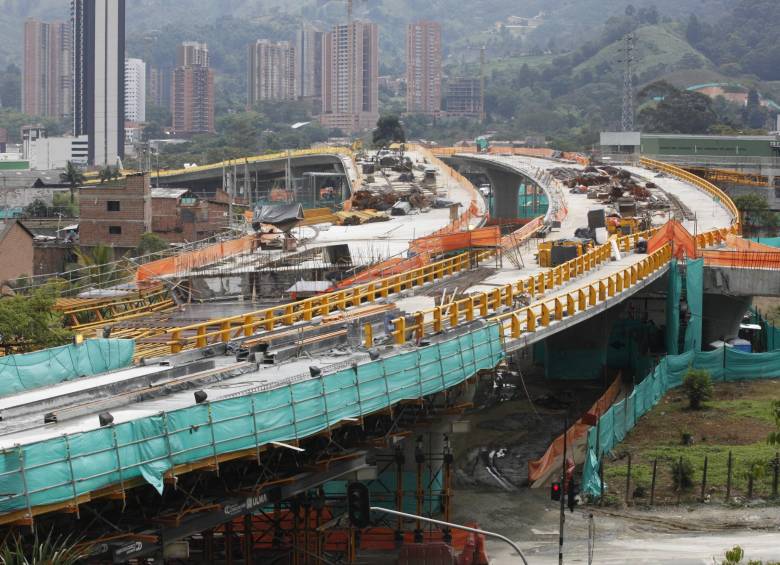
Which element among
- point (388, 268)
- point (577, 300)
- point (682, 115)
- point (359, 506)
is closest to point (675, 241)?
point (388, 268)

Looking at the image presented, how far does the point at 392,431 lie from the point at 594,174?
2819 inches

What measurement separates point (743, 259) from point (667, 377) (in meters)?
7.88

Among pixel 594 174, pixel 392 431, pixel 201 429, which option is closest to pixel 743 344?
pixel 392 431

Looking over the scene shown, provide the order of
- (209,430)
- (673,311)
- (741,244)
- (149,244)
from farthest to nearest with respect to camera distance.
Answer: (149,244) → (741,244) → (673,311) → (209,430)

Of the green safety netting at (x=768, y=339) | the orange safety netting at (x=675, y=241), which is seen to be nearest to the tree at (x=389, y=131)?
the green safety netting at (x=768, y=339)

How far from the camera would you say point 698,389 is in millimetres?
50219

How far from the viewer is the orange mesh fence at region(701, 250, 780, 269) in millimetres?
58344

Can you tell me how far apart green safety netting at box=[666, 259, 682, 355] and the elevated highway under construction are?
342 millimetres

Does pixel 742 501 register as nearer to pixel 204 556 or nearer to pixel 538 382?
pixel 204 556

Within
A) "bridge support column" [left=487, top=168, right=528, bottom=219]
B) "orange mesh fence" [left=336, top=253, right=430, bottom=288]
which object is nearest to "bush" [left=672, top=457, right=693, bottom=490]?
"orange mesh fence" [left=336, top=253, right=430, bottom=288]

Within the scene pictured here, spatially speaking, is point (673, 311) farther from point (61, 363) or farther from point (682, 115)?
point (682, 115)

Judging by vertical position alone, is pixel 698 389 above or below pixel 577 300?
below

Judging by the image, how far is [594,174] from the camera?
4114 inches

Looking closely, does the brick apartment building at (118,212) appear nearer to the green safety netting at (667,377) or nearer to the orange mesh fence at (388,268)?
the orange mesh fence at (388,268)
